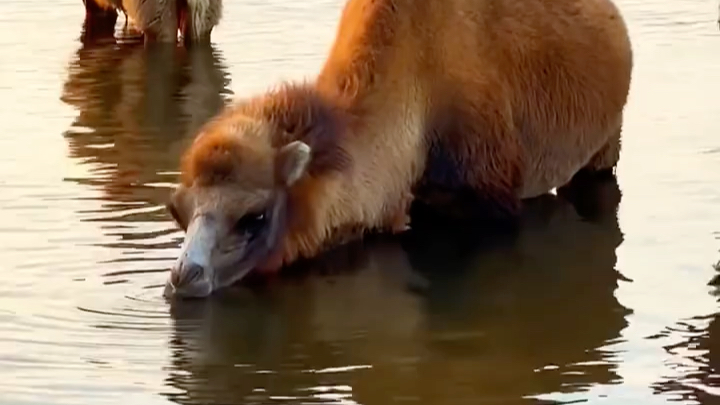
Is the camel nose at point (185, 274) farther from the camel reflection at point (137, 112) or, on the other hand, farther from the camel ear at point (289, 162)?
the camel reflection at point (137, 112)

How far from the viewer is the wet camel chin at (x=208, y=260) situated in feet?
25.0

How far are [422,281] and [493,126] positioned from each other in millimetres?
1065

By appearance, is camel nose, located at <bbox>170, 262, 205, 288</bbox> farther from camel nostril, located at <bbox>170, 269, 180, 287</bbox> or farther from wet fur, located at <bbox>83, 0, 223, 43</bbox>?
wet fur, located at <bbox>83, 0, 223, 43</bbox>

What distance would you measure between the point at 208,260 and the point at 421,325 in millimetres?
954

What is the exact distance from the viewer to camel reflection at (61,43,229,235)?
995 cm

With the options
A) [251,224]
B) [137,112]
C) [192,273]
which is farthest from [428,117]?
[137,112]

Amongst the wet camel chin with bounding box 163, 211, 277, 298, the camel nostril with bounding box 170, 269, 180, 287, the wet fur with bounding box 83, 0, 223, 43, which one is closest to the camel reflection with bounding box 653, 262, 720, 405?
the wet camel chin with bounding box 163, 211, 277, 298

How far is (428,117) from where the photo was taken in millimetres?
8812

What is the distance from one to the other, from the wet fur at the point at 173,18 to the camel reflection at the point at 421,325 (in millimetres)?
6867

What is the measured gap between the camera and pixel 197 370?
22.5 ft

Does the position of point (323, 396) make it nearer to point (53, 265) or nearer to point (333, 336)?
point (333, 336)

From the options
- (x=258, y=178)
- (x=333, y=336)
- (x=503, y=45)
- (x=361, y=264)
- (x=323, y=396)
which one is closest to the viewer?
(x=323, y=396)

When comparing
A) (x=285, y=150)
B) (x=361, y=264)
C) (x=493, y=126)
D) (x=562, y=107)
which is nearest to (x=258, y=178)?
(x=285, y=150)

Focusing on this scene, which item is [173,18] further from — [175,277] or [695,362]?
[695,362]
